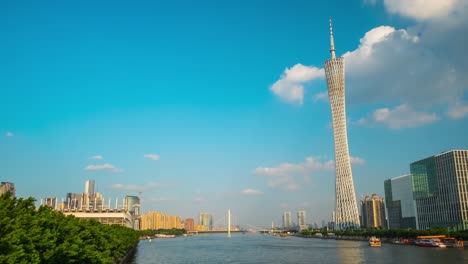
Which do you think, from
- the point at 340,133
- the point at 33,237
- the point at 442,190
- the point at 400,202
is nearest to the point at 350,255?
the point at 442,190

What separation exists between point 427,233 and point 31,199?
84.0 m

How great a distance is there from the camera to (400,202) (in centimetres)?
14062

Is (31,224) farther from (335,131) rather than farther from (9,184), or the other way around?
(9,184)

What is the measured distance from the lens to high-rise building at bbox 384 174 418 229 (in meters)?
131

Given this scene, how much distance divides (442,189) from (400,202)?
41.7 metres

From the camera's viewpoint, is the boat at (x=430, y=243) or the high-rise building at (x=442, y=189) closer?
the boat at (x=430, y=243)

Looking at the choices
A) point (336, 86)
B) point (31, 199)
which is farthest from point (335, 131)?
point (31, 199)

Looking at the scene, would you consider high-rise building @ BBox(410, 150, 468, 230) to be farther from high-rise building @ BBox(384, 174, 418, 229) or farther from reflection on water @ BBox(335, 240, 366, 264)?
reflection on water @ BBox(335, 240, 366, 264)

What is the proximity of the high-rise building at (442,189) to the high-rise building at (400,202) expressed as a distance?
52.2 ft

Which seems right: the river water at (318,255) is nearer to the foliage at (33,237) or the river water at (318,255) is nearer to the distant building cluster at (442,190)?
the distant building cluster at (442,190)

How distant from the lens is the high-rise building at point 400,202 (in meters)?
131

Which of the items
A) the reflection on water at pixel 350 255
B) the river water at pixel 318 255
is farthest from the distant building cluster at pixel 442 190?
the reflection on water at pixel 350 255

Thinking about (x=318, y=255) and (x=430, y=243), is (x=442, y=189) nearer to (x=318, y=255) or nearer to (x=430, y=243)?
(x=430, y=243)

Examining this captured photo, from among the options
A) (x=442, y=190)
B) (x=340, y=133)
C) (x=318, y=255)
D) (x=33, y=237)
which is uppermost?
(x=340, y=133)
